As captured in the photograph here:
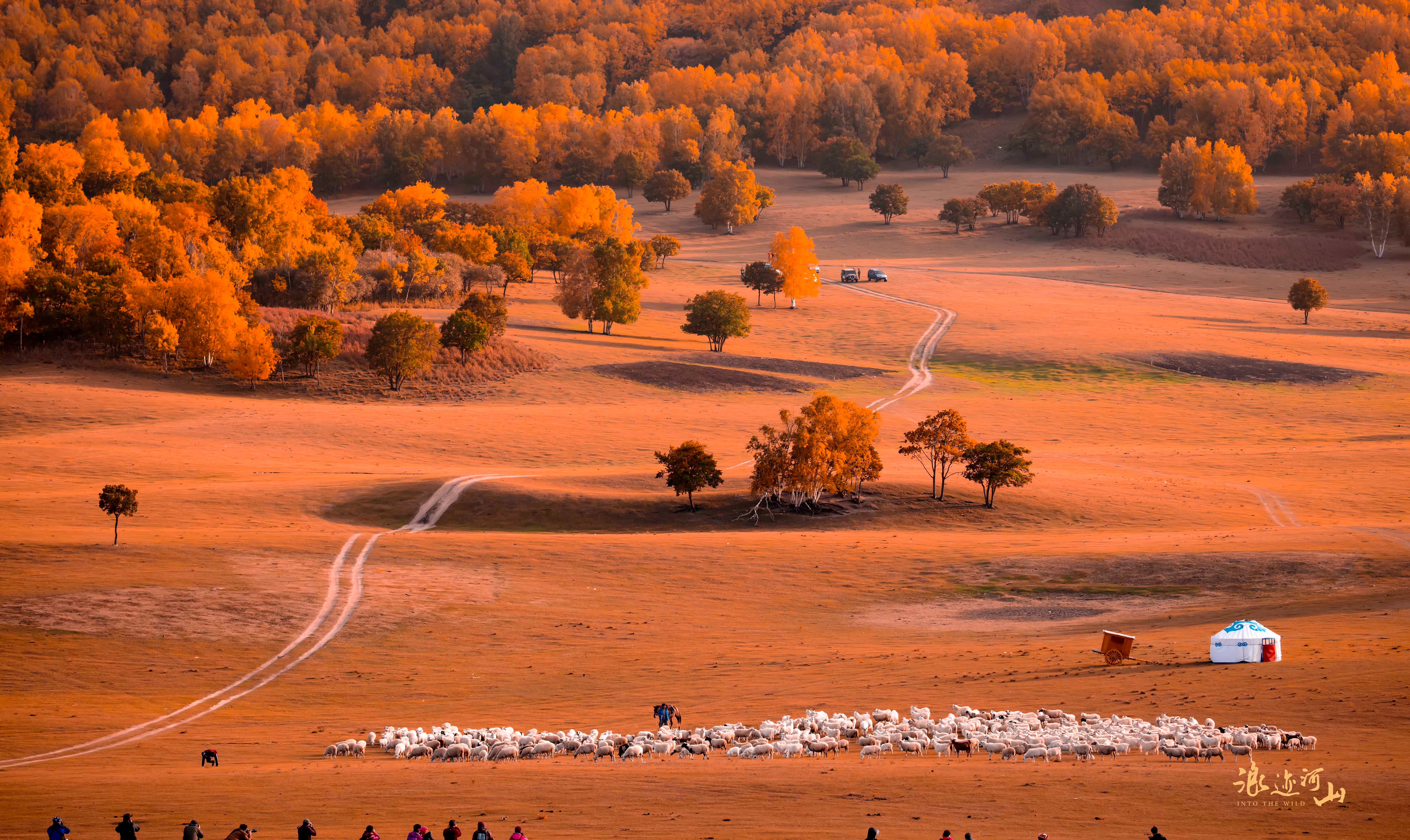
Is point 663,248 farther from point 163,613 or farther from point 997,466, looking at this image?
point 163,613

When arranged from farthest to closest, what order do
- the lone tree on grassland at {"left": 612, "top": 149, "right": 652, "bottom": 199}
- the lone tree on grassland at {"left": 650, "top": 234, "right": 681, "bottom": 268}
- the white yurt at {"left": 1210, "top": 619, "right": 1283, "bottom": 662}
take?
1. the lone tree on grassland at {"left": 612, "top": 149, "right": 652, "bottom": 199}
2. the lone tree on grassland at {"left": 650, "top": 234, "right": 681, "bottom": 268}
3. the white yurt at {"left": 1210, "top": 619, "right": 1283, "bottom": 662}

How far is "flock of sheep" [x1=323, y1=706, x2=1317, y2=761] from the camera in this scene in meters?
27.6

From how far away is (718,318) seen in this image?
10581cm

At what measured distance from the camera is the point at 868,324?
399 feet

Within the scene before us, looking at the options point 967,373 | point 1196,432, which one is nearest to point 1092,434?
point 1196,432

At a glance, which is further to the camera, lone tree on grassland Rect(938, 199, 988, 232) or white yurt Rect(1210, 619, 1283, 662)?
lone tree on grassland Rect(938, 199, 988, 232)

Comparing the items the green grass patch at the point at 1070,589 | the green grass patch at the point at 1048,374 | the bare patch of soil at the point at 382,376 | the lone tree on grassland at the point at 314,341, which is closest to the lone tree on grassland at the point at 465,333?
the bare patch of soil at the point at 382,376

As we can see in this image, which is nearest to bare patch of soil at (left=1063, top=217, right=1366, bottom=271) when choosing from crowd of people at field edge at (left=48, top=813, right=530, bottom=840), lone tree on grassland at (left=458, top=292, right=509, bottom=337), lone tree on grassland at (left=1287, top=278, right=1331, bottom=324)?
lone tree on grassland at (left=1287, top=278, right=1331, bottom=324)

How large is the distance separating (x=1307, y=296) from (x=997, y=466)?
248ft

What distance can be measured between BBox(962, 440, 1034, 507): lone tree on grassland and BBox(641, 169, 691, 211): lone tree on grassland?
5228 inches

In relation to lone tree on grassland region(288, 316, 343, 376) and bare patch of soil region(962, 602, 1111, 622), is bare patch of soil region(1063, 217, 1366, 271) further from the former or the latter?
bare patch of soil region(962, 602, 1111, 622)

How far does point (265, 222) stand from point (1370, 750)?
114110mm

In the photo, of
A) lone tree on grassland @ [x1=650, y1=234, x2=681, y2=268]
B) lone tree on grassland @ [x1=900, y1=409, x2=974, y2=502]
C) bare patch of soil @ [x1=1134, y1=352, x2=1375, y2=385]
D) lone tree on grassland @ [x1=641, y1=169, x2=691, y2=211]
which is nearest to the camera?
lone tree on grassland @ [x1=900, y1=409, x2=974, y2=502]

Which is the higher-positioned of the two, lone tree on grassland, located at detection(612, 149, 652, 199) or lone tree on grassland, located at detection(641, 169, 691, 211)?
lone tree on grassland, located at detection(612, 149, 652, 199)
